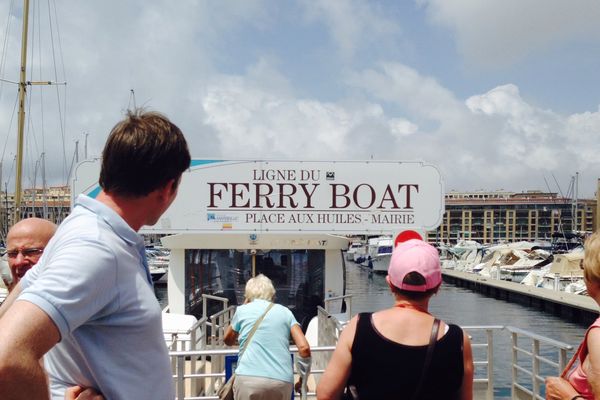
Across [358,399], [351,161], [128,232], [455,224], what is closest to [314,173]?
[351,161]

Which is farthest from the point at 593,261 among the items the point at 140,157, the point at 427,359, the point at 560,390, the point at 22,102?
the point at 22,102

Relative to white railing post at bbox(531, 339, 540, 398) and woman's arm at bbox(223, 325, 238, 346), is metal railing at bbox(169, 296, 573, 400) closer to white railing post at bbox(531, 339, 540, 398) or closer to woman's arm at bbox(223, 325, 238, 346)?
white railing post at bbox(531, 339, 540, 398)

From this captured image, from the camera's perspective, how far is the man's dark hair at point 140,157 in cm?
155

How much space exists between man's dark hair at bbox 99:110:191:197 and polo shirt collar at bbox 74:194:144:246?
0.21ft

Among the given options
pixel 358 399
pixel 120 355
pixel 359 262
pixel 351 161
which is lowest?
pixel 359 262

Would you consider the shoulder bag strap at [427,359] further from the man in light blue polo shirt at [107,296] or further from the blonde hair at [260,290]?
the blonde hair at [260,290]

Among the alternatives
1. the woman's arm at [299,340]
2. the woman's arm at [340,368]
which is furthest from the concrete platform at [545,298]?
the woman's arm at [340,368]

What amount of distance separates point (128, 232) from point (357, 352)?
151 centimetres

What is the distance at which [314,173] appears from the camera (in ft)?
30.2

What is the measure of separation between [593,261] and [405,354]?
906 mm

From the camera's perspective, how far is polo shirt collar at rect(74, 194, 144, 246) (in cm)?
150

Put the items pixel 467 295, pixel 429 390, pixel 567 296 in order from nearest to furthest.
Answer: pixel 429 390
pixel 567 296
pixel 467 295

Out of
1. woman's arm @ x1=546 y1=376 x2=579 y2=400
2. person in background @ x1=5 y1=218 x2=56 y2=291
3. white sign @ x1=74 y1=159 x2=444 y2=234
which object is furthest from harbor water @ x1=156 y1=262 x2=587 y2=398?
person in background @ x1=5 y1=218 x2=56 y2=291

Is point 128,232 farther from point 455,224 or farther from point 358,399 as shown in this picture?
point 455,224
